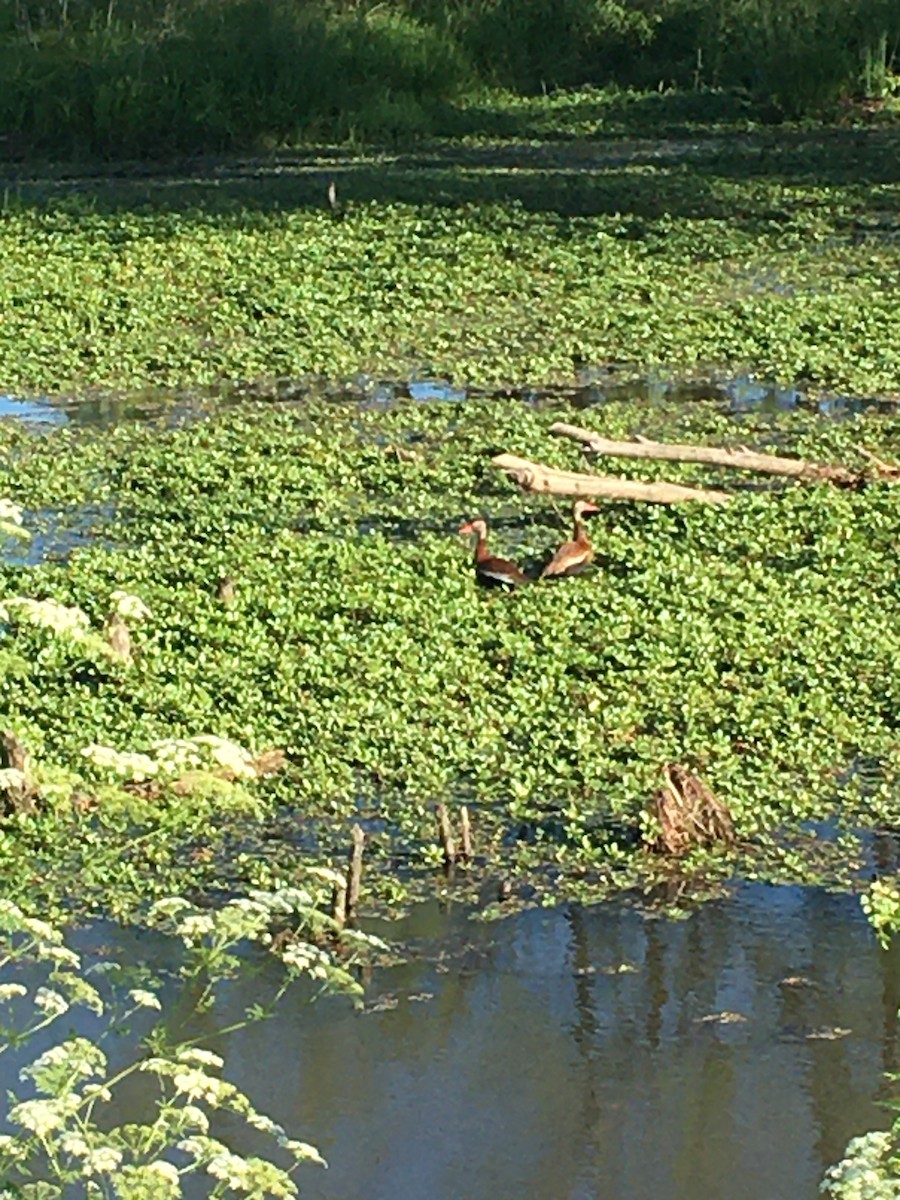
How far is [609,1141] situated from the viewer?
487 centimetres

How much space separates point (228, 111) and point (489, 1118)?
58.3 ft

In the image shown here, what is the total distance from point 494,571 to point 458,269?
721 cm

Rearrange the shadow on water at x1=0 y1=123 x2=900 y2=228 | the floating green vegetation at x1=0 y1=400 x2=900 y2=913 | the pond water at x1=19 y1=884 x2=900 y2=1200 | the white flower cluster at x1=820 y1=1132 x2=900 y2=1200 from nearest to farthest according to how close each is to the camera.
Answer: the white flower cluster at x1=820 y1=1132 x2=900 y2=1200
the pond water at x1=19 y1=884 x2=900 y2=1200
the floating green vegetation at x1=0 y1=400 x2=900 y2=913
the shadow on water at x1=0 y1=123 x2=900 y2=228

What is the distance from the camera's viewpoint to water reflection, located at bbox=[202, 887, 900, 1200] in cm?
478

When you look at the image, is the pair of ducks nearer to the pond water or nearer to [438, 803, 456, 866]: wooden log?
[438, 803, 456, 866]: wooden log

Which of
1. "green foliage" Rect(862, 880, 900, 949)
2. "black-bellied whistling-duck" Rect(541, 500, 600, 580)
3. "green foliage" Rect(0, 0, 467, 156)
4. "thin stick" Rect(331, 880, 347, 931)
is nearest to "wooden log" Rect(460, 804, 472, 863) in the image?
"thin stick" Rect(331, 880, 347, 931)

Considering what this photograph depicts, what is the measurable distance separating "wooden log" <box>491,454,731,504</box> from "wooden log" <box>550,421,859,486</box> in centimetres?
32

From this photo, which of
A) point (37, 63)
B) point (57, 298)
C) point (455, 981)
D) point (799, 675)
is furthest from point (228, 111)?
point (455, 981)

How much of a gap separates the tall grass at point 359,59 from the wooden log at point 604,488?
41.1ft

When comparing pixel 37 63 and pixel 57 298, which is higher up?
pixel 37 63

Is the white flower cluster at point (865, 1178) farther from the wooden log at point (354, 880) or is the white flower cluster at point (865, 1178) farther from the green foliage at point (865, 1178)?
the wooden log at point (354, 880)

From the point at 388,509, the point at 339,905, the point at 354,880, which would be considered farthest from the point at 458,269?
the point at 339,905

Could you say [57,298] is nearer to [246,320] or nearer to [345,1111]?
[246,320]

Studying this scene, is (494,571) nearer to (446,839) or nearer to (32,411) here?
(446,839)
